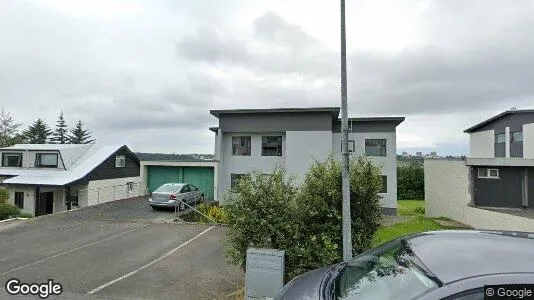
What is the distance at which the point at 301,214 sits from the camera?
23.9 feet

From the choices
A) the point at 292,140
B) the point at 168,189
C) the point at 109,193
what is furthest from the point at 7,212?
the point at 292,140

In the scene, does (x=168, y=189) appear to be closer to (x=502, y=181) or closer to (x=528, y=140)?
(x=502, y=181)

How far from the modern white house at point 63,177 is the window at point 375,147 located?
723 inches

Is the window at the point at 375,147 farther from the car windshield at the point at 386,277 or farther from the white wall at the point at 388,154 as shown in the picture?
the car windshield at the point at 386,277

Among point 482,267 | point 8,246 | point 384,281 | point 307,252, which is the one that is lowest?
point 8,246

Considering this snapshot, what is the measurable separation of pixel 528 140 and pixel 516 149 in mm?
2177

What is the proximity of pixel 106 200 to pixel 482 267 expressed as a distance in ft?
91.4

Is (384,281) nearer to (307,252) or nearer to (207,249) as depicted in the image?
(307,252)

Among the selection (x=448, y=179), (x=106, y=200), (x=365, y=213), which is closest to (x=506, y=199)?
(x=448, y=179)

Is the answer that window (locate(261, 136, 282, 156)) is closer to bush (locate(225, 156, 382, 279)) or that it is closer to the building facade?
the building facade

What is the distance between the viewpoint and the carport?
2681cm

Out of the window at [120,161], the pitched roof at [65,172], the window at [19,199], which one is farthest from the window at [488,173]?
the window at [19,199]

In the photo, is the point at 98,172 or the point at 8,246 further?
the point at 98,172

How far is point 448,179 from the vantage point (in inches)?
875
